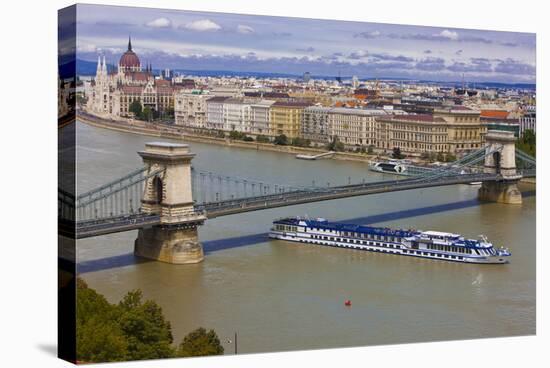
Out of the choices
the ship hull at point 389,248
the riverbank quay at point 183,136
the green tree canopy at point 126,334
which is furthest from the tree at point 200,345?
the ship hull at point 389,248

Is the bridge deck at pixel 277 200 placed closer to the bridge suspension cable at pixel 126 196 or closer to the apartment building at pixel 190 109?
the bridge suspension cable at pixel 126 196

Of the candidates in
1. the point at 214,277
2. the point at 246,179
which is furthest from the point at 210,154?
the point at 214,277

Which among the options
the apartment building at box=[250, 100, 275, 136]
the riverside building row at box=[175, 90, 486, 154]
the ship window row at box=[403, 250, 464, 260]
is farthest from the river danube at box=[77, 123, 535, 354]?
the riverside building row at box=[175, 90, 486, 154]

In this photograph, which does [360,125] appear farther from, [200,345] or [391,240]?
[200,345]

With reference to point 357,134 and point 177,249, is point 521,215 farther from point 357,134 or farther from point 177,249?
point 177,249

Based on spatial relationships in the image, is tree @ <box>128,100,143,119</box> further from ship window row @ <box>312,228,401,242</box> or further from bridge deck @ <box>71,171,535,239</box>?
ship window row @ <box>312,228,401,242</box>

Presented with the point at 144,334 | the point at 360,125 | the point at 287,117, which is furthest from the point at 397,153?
the point at 144,334
